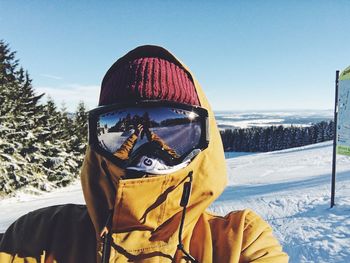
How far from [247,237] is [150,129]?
63 centimetres

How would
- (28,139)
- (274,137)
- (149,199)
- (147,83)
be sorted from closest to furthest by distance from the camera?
(149,199) < (147,83) < (28,139) < (274,137)

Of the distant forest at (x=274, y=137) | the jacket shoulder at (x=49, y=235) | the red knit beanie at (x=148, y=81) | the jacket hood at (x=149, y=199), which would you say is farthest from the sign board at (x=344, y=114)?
the distant forest at (x=274, y=137)

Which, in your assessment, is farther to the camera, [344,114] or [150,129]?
[344,114]

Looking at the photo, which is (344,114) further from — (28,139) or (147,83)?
(28,139)

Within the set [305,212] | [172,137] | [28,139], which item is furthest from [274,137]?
[172,137]

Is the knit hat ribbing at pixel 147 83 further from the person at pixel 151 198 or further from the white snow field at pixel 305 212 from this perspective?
the white snow field at pixel 305 212

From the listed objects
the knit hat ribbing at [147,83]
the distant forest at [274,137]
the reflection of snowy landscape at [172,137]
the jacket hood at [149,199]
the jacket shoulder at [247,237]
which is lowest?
the distant forest at [274,137]

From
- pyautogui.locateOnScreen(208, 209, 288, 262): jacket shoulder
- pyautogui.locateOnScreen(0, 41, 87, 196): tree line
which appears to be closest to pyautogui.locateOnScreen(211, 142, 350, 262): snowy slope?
pyautogui.locateOnScreen(208, 209, 288, 262): jacket shoulder

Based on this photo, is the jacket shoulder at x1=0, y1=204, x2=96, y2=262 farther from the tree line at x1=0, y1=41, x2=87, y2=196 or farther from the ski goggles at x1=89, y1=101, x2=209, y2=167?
the tree line at x1=0, y1=41, x2=87, y2=196

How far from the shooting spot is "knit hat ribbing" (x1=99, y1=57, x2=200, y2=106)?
4.80 feet

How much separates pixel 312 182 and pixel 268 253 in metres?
9.67

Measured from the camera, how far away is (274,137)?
64.9 m

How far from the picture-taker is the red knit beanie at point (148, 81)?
1.46 meters

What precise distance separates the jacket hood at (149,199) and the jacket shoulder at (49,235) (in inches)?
4.4
